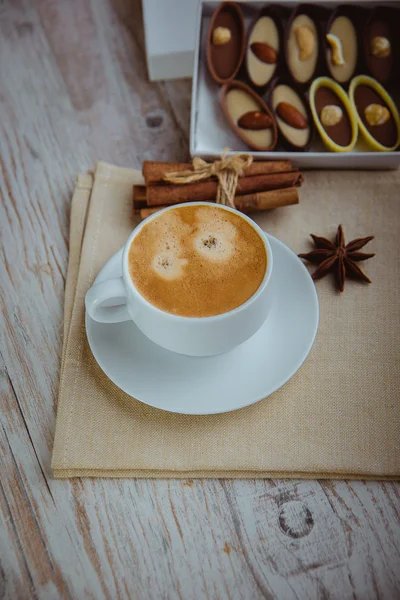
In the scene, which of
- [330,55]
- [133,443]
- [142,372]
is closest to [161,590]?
[133,443]

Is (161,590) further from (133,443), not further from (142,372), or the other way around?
(142,372)

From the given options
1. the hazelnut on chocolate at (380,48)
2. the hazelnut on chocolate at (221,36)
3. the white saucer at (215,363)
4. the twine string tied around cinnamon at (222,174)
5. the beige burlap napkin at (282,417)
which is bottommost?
the beige burlap napkin at (282,417)

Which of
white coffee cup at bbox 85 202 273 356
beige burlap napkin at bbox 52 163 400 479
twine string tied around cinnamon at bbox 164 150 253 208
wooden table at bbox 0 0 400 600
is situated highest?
twine string tied around cinnamon at bbox 164 150 253 208

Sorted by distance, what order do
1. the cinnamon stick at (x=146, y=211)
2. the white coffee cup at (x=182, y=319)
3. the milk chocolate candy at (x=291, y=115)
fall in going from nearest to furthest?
the white coffee cup at (x=182, y=319), the cinnamon stick at (x=146, y=211), the milk chocolate candy at (x=291, y=115)

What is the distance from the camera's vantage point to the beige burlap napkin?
34.4 inches

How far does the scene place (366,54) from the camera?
1.26 m

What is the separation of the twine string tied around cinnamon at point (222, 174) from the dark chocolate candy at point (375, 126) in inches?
11.5

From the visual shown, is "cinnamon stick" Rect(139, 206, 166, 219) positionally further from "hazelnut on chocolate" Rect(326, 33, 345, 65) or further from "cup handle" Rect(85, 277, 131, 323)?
"hazelnut on chocolate" Rect(326, 33, 345, 65)

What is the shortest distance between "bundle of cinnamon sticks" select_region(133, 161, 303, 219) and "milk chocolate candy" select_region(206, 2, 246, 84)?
0.90ft

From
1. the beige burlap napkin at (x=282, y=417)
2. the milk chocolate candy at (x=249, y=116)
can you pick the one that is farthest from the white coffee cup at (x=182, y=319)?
the milk chocolate candy at (x=249, y=116)

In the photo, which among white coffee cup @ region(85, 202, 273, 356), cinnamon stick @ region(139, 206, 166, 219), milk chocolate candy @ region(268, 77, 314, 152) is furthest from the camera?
milk chocolate candy @ region(268, 77, 314, 152)

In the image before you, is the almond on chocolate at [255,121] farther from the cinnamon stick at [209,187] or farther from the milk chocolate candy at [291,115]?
the cinnamon stick at [209,187]

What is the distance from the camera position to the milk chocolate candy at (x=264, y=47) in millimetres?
1247

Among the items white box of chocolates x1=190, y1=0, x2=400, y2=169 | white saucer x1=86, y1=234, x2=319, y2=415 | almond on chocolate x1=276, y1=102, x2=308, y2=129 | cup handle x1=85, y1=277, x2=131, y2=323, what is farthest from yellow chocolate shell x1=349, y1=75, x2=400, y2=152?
cup handle x1=85, y1=277, x2=131, y2=323
